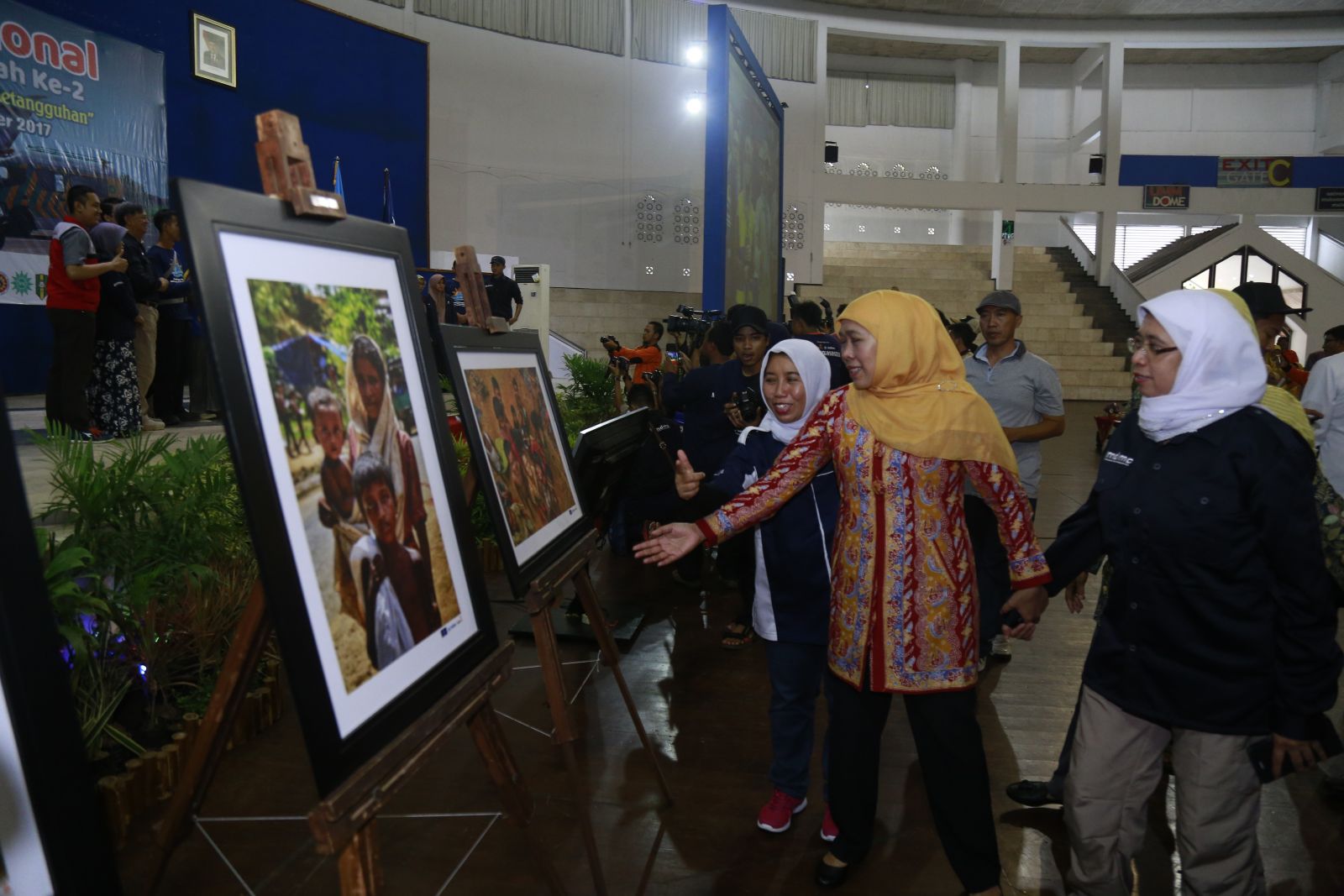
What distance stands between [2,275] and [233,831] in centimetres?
590

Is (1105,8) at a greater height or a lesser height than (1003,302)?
greater

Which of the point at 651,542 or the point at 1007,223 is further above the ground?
the point at 1007,223

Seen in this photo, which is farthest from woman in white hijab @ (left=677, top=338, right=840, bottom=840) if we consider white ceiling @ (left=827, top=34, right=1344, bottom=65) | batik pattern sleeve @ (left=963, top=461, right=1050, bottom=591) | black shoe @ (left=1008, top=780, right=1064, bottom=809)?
white ceiling @ (left=827, top=34, right=1344, bottom=65)

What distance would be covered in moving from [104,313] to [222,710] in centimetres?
445

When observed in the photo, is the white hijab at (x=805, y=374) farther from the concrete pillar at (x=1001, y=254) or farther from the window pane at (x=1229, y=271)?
the window pane at (x=1229, y=271)

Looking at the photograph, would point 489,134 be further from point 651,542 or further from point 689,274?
point 651,542

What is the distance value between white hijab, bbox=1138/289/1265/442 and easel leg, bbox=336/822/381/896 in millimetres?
1468

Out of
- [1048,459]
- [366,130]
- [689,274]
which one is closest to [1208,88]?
[689,274]

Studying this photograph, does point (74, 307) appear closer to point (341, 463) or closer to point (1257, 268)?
point (341, 463)

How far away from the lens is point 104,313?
5020 mm

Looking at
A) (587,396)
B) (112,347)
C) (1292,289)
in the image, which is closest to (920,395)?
(112,347)

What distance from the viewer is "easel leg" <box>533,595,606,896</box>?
1830 mm

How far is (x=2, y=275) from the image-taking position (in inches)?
256

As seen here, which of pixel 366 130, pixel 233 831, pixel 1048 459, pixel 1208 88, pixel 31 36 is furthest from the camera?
pixel 1208 88
